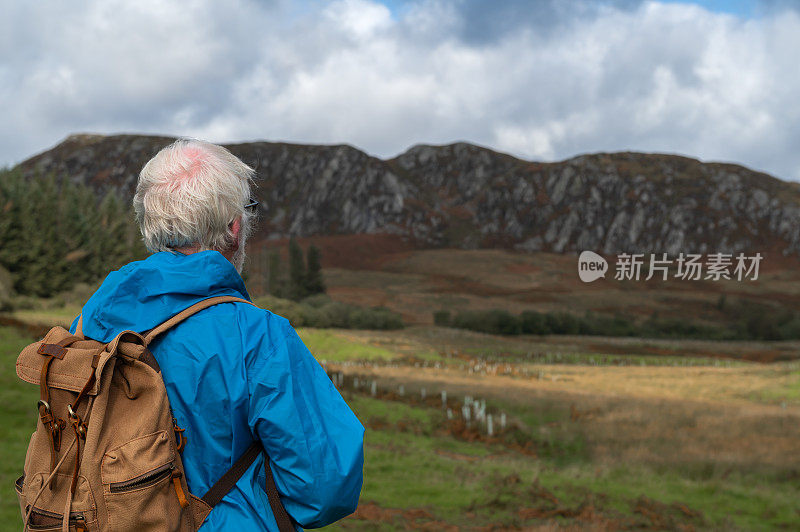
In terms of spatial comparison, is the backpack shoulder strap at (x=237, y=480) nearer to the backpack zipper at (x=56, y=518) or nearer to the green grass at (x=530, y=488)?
the backpack zipper at (x=56, y=518)

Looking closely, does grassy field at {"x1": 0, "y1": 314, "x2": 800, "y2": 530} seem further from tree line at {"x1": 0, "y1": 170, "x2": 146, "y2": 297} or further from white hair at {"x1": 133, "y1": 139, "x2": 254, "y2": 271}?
tree line at {"x1": 0, "y1": 170, "x2": 146, "y2": 297}

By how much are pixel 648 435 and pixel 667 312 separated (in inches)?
2782

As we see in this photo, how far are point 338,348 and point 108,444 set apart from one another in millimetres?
36170

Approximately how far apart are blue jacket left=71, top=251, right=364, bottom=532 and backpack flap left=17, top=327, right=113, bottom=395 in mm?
75

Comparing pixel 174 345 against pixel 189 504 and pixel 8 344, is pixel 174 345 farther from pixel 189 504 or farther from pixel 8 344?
pixel 8 344

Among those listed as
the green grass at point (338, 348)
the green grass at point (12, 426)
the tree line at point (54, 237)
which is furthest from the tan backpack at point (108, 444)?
the tree line at point (54, 237)

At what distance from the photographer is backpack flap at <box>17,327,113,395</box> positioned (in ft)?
6.34

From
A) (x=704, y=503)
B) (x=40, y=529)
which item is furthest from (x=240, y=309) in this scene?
(x=704, y=503)

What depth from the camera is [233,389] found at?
81.4 inches

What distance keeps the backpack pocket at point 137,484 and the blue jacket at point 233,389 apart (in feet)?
0.51

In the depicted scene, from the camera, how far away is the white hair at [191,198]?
88.9 inches

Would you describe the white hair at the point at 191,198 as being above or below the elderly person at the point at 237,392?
above

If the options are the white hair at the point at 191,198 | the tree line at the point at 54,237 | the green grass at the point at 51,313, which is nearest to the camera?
the white hair at the point at 191,198

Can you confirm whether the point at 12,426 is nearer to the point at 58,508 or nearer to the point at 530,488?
the point at 530,488
